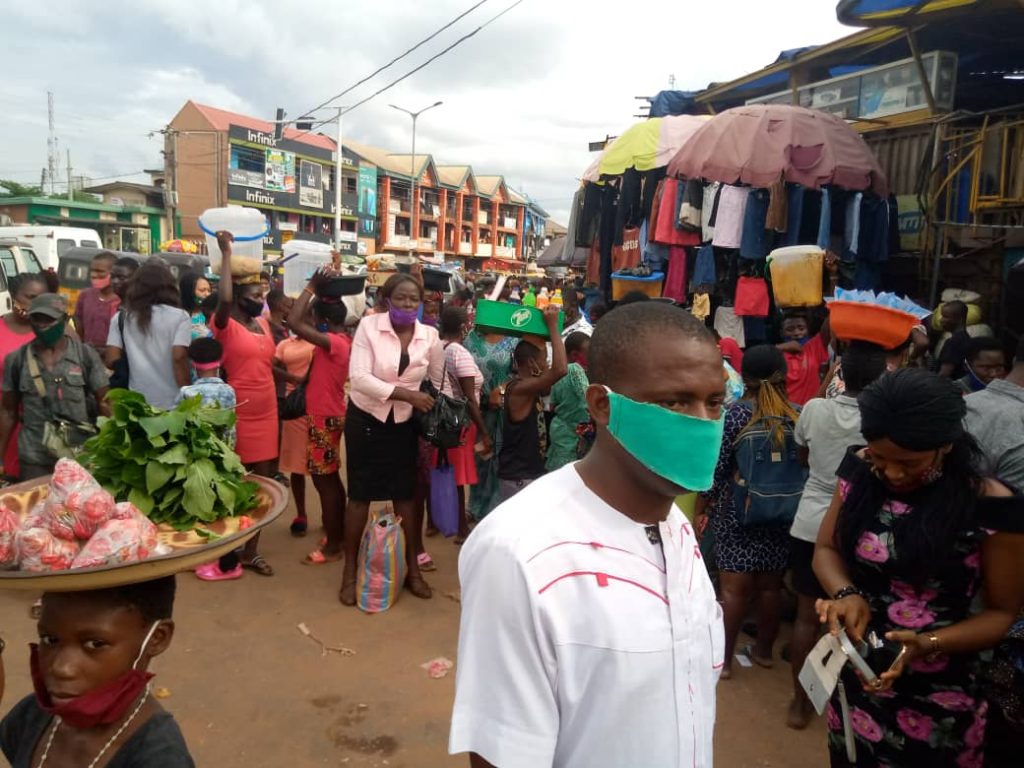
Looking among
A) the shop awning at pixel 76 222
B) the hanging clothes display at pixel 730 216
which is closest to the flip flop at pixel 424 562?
the hanging clothes display at pixel 730 216

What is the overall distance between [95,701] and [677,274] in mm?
7044

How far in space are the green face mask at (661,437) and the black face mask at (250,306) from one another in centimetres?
416

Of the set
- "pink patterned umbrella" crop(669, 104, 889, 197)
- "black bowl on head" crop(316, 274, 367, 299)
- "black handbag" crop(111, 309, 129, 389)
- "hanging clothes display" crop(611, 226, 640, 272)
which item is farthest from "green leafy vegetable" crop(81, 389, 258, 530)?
"hanging clothes display" crop(611, 226, 640, 272)

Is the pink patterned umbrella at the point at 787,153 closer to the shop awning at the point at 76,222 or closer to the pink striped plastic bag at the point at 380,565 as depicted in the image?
the pink striped plastic bag at the point at 380,565

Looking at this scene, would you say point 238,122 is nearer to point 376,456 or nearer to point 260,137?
point 260,137

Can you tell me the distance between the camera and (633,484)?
1428 millimetres

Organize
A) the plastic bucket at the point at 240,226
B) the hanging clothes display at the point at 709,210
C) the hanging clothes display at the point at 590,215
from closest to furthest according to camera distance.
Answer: the plastic bucket at the point at 240,226, the hanging clothes display at the point at 709,210, the hanging clothes display at the point at 590,215

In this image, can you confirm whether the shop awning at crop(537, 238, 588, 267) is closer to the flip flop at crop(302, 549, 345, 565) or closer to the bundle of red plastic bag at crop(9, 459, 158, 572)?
the flip flop at crop(302, 549, 345, 565)

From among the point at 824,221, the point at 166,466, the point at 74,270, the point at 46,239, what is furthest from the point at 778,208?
the point at 46,239

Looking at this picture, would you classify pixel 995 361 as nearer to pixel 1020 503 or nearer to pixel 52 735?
pixel 1020 503

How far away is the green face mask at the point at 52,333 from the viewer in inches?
155

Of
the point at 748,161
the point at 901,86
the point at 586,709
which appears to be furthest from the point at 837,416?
the point at 901,86

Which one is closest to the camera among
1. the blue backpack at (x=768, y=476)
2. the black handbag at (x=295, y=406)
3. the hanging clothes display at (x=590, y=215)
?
the blue backpack at (x=768, y=476)

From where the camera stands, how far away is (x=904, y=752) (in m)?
2.14
